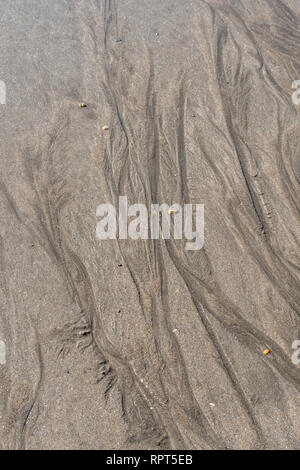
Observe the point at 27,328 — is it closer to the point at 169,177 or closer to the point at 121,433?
the point at 121,433

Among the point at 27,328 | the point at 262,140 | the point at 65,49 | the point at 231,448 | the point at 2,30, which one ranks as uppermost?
the point at 2,30

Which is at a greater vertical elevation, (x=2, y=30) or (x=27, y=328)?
(x=2, y=30)

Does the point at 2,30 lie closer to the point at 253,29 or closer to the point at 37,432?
the point at 253,29

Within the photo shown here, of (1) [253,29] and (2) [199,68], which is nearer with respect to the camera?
(2) [199,68]

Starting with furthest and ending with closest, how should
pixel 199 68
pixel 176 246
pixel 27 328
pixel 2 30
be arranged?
1. pixel 2 30
2. pixel 199 68
3. pixel 176 246
4. pixel 27 328

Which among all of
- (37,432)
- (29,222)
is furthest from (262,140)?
(37,432)

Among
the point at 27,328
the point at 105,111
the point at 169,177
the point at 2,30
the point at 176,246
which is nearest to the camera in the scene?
the point at 27,328
